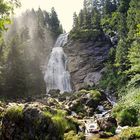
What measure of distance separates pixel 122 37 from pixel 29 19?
170 ft

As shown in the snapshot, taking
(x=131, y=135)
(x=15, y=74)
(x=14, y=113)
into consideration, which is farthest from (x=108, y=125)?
(x=15, y=74)

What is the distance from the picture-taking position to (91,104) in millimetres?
37406

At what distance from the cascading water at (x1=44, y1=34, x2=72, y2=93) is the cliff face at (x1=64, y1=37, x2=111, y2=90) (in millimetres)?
1338

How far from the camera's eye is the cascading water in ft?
209

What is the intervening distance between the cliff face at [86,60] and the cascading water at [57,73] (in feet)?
4.39

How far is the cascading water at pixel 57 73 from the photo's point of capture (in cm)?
6358

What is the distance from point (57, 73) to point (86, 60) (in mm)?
7257

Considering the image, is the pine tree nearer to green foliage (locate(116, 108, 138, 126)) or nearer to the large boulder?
green foliage (locate(116, 108, 138, 126))

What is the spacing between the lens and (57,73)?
217 feet

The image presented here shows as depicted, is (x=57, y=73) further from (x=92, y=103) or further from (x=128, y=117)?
(x=128, y=117)

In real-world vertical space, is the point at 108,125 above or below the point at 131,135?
above

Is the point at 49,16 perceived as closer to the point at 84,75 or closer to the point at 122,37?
the point at 84,75

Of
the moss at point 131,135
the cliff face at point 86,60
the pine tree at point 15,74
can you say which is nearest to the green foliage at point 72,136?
the moss at point 131,135

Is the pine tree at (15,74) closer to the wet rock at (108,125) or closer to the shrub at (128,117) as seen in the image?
the shrub at (128,117)
